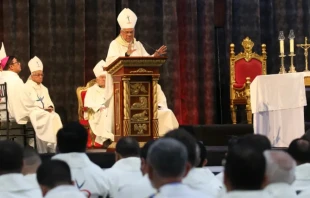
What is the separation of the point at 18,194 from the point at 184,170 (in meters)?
0.90

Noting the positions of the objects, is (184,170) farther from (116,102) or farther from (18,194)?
(116,102)

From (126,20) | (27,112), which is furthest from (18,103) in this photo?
(126,20)

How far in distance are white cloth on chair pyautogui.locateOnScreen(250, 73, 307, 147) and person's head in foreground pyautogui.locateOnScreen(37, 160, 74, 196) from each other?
4.98 m

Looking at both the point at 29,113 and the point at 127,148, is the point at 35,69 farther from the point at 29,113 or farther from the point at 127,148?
the point at 127,148

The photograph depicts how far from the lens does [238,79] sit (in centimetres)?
1017

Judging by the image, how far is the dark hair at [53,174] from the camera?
2639mm

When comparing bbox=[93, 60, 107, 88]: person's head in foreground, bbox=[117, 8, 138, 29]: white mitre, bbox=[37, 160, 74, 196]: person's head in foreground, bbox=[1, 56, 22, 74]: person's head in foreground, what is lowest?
bbox=[37, 160, 74, 196]: person's head in foreground

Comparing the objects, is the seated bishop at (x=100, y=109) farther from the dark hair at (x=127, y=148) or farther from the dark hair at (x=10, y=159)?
the dark hair at (x=10, y=159)

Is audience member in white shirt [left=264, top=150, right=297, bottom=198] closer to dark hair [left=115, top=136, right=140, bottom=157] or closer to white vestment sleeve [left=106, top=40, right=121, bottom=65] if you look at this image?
dark hair [left=115, top=136, right=140, bottom=157]

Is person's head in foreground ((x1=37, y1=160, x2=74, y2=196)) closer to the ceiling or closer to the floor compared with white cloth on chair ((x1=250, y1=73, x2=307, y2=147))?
closer to the floor

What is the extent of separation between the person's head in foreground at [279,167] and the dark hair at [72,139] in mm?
1246

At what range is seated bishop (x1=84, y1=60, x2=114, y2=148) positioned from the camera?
8148 mm

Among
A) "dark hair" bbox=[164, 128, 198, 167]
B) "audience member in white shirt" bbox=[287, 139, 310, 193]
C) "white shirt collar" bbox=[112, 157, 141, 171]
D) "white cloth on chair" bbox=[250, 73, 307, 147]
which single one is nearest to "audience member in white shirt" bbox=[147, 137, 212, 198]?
"dark hair" bbox=[164, 128, 198, 167]

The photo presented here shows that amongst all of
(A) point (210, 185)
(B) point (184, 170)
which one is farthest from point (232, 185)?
(A) point (210, 185)
